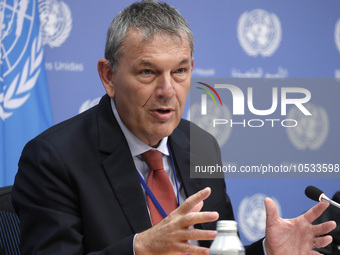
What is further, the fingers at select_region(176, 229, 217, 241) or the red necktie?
the red necktie

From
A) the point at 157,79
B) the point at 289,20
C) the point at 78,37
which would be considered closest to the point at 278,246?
the point at 157,79

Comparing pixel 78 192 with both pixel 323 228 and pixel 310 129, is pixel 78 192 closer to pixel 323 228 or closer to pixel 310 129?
pixel 323 228

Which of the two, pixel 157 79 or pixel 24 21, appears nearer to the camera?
pixel 157 79

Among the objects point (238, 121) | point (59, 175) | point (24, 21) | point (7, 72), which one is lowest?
point (238, 121)

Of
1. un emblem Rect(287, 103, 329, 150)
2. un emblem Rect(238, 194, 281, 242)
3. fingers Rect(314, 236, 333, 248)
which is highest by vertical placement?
fingers Rect(314, 236, 333, 248)

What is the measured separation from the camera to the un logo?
120 inches

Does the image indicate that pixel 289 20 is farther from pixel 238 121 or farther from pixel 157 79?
pixel 157 79

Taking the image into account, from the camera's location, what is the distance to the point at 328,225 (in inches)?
63.0

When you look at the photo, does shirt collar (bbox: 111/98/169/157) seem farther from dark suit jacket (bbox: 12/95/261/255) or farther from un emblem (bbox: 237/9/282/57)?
un emblem (bbox: 237/9/282/57)

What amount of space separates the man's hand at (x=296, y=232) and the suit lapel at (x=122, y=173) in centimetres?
45

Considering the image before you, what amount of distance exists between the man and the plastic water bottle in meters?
0.49

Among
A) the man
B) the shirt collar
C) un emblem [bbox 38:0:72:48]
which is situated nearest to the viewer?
the man

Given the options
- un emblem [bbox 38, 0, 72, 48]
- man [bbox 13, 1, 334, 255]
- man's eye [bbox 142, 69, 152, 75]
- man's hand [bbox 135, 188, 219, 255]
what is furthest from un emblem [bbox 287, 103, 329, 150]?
man's hand [bbox 135, 188, 219, 255]

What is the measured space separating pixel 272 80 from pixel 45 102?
71.8 inches
